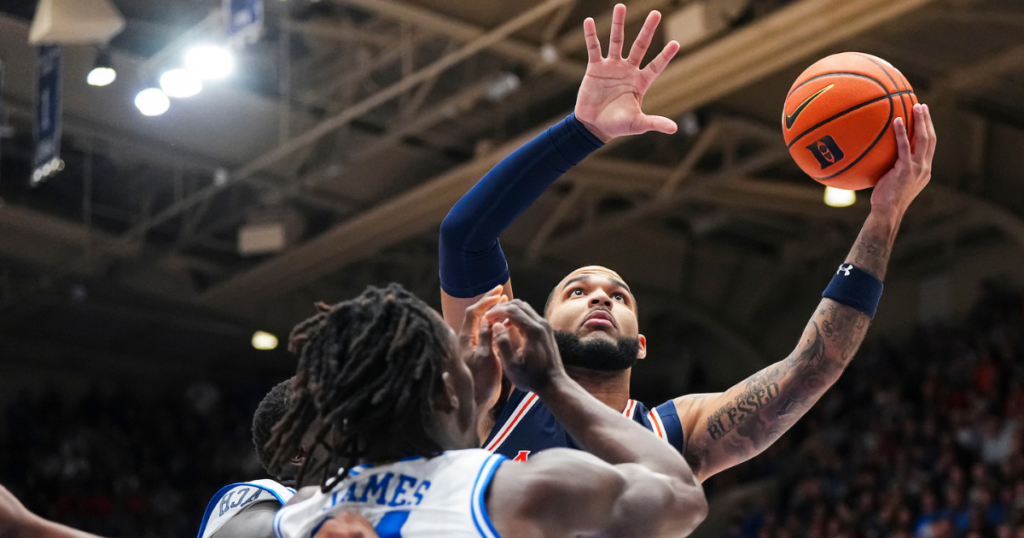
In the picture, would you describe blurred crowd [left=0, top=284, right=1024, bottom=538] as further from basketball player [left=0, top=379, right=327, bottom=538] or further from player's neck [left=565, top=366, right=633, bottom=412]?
basketball player [left=0, top=379, right=327, bottom=538]

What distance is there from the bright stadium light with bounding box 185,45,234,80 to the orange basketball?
19.3 feet

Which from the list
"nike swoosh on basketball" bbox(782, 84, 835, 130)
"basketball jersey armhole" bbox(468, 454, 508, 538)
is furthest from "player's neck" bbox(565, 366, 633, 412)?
"basketball jersey armhole" bbox(468, 454, 508, 538)

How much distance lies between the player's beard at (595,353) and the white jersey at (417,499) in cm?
110

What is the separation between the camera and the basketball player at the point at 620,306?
10.3 feet

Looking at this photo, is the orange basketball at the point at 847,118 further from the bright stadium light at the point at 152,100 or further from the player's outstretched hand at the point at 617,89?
the bright stadium light at the point at 152,100

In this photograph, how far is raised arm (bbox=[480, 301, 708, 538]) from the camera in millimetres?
2057

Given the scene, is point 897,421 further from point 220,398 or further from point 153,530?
point 220,398

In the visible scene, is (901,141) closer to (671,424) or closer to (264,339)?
(671,424)

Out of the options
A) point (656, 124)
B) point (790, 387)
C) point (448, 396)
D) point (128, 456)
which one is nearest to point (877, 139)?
point (656, 124)

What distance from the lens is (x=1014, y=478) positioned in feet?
33.2

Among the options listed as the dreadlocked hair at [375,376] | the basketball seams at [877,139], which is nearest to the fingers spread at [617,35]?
the basketball seams at [877,139]

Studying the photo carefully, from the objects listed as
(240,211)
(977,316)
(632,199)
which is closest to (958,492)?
(977,316)

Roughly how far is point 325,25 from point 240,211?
10.3 feet

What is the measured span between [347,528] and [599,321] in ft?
4.41
